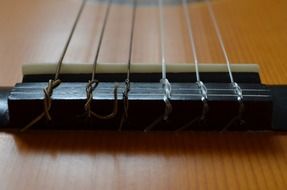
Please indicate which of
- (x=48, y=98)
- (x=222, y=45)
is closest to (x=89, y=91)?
(x=48, y=98)

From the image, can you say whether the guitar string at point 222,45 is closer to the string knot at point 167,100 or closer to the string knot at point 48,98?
the string knot at point 167,100

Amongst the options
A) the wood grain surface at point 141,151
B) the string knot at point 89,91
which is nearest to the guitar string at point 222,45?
the wood grain surface at point 141,151

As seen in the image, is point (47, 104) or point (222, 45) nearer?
point (47, 104)

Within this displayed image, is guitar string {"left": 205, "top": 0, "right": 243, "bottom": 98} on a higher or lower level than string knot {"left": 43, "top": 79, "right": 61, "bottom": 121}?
higher

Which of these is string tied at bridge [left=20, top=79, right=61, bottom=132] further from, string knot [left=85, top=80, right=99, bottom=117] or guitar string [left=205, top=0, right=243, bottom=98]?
guitar string [left=205, top=0, right=243, bottom=98]

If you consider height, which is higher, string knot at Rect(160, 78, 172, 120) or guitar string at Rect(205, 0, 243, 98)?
guitar string at Rect(205, 0, 243, 98)

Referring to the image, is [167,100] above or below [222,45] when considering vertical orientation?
below

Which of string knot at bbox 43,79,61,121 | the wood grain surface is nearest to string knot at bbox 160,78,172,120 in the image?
the wood grain surface

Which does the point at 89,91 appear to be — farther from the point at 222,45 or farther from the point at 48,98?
the point at 222,45

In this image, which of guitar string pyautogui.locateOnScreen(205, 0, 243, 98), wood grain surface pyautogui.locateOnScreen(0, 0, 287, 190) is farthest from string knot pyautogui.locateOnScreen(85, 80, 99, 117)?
guitar string pyautogui.locateOnScreen(205, 0, 243, 98)

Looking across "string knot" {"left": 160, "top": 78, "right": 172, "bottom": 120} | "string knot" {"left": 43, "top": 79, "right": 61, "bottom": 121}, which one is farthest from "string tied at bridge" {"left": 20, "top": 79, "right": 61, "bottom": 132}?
"string knot" {"left": 160, "top": 78, "right": 172, "bottom": 120}

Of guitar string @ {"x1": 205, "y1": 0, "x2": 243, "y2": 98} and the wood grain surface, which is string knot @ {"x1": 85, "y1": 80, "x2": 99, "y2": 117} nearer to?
the wood grain surface
